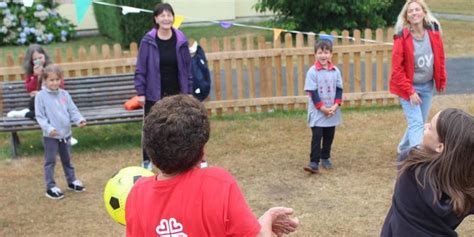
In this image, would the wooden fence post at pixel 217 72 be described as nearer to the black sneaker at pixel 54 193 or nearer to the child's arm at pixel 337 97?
the child's arm at pixel 337 97

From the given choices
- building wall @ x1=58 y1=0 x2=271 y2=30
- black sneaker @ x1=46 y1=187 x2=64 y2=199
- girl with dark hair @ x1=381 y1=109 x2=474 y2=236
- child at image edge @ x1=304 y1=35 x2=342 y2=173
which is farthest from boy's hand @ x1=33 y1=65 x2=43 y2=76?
building wall @ x1=58 y1=0 x2=271 y2=30

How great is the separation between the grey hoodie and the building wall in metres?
13.5

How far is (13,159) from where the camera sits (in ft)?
26.8

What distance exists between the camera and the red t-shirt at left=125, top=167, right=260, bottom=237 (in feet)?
8.00

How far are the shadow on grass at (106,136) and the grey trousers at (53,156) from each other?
168 cm

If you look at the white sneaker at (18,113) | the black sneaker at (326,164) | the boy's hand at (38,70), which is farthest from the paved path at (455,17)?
the boy's hand at (38,70)

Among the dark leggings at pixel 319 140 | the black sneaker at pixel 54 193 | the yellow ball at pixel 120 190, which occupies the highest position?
the yellow ball at pixel 120 190

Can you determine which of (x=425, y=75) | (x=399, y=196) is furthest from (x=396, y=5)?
(x=399, y=196)

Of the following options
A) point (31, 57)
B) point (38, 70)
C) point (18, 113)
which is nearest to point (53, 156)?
point (38, 70)

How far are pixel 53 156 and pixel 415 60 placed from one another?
3.72 metres

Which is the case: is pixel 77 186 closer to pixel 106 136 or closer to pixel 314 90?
pixel 106 136

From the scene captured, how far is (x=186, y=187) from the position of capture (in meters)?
2.48

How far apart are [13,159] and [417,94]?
4885 mm

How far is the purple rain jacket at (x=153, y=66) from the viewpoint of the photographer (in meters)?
6.67
